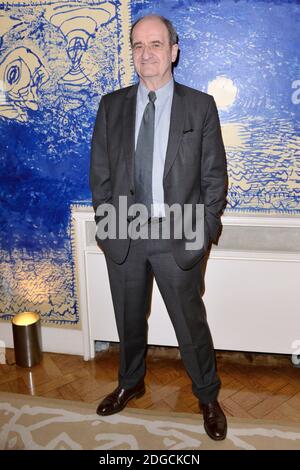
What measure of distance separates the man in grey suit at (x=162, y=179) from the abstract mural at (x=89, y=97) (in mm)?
408

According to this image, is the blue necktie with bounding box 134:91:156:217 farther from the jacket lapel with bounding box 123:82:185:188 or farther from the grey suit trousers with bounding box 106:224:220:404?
the grey suit trousers with bounding box 106:224:220:404

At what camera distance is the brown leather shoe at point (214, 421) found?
2.21 m

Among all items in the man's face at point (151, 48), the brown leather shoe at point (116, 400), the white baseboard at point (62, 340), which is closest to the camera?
the man's face at point (151, 48)

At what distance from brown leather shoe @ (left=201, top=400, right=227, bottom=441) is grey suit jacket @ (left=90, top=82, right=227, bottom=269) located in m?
0.74

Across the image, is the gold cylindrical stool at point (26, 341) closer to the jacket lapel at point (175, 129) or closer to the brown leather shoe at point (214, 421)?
the brown leather shoe at point (214, 421)

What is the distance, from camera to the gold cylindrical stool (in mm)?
2936

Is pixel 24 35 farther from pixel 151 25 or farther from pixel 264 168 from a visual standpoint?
pixel 264 168

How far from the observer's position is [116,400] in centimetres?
245

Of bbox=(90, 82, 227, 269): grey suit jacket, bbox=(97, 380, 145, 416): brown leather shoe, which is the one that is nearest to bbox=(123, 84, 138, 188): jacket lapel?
bbox=(90, 82, 227, 269): grey suit jacket

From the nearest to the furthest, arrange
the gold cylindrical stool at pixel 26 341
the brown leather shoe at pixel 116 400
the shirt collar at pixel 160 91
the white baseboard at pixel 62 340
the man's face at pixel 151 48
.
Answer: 1. the man's face at pixel 151 48
2. the shirt collar at pixel 160 91
3. the brown leather shoe at pixel 116 400
4. the gold cylindrical stool at pixel 26 341
5. the white baseboard at pixel 62 340

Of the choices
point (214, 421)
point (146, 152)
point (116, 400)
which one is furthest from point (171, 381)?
point (146, 152)

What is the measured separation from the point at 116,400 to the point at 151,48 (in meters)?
1.78

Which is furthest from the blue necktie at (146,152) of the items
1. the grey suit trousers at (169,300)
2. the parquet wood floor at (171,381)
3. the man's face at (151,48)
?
the parquet wood floor at (171,381)
